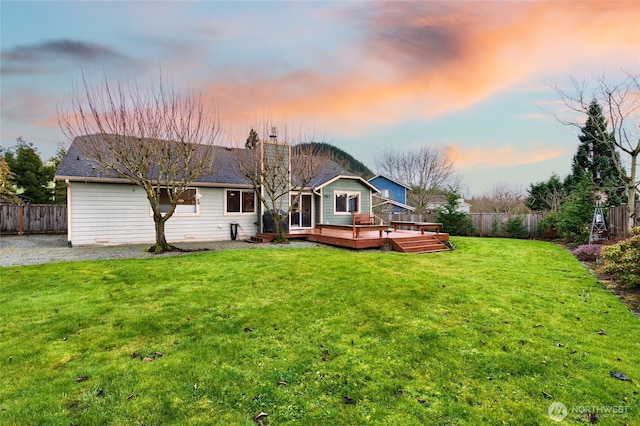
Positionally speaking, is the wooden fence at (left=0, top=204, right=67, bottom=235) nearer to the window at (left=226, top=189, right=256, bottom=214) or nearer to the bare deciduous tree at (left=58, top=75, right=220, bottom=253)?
the bare deciduous tree at (left=58, top=75, right=220, bottom=253)

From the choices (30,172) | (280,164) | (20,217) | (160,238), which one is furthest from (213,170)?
(30,172)

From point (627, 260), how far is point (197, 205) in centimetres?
1372

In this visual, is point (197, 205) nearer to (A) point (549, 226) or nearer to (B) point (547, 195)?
(A) point (549, 226)

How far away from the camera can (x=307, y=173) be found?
13180 millimetres

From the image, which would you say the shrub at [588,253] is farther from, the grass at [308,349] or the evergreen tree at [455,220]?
the evergreen tree at [455,220]

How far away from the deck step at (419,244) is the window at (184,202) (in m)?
8.47

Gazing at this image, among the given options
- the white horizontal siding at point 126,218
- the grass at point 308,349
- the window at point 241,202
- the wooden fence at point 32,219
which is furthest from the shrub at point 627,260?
the wooden fence at point 32,219

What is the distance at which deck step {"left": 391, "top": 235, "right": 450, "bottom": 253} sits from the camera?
36.5 ft

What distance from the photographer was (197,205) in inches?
525

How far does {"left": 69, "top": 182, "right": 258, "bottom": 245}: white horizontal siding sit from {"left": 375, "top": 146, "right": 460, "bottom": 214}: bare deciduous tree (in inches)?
824

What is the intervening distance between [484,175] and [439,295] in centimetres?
2946

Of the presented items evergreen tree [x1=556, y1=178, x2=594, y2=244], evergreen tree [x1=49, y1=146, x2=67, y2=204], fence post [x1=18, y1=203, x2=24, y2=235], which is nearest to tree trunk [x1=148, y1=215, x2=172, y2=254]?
fence post [x1=18, y1=203, x2=24, y2=235]

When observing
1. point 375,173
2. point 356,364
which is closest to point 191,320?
point 356,364

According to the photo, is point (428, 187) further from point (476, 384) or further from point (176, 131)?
point (476, 384)
